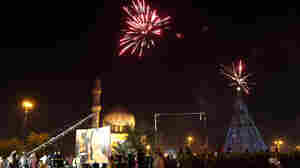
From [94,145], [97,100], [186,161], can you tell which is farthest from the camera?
[97,100]

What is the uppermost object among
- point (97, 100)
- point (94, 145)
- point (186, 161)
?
point (97, 100)

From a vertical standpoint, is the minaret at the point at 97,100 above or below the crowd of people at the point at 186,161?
above

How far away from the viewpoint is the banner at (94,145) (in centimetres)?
2106

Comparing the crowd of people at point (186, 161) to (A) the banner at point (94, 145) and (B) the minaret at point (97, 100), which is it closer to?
(A) the banner at point (94, 145)

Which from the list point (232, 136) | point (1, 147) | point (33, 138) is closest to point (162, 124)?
point (232, 136)

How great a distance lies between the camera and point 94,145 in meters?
21.8

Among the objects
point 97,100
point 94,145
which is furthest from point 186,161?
point 97,100

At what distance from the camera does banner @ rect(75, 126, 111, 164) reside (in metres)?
21.1

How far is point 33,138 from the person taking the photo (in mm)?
46469

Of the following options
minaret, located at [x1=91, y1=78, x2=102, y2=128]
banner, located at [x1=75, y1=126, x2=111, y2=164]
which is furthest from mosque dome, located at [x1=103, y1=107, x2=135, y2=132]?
banner, located at [x1=75, y1=126, x2=111, y2=164]

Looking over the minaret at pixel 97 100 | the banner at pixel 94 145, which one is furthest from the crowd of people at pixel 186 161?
the minaret at pixel 97 100

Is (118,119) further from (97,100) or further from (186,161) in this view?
(186,161)

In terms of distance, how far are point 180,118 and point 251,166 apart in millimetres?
62500

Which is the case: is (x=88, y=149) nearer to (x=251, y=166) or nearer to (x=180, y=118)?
(x=251, y=166)
